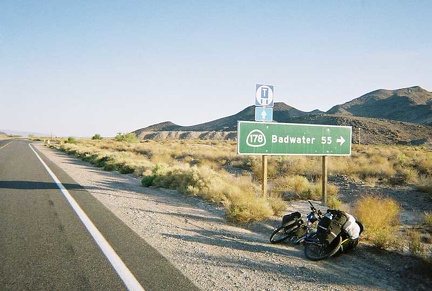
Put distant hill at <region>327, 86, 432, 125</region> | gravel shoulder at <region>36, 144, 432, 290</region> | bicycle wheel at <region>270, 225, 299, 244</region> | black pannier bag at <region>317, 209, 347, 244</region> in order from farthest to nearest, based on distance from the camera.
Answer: distant hill at <region>327, 86, 432, 125</region> → bicycle wheel at <region>270, 225, 299, 244</region> → black pannier bag at <region>317, 209, 347, 244</region> → gravel shoulder at <region>36, 144, 432, 290</region>

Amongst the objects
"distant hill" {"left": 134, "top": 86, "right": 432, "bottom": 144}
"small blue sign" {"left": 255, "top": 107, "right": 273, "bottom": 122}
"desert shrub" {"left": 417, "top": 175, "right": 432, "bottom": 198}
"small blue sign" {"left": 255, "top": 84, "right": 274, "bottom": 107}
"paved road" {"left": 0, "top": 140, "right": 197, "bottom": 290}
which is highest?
"distant hill" {"left": 134, "top": 86, "right": 432, "bottom": 144}

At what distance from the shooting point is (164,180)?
14508 millimetres

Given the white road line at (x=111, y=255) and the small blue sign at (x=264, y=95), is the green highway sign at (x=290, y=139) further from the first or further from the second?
the white road line at (x=111, y=255)

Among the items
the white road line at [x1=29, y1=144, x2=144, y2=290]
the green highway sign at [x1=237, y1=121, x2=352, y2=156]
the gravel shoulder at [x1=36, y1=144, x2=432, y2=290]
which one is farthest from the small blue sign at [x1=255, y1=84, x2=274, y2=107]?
the white road line at [x1=29, y1=144, x2=144, y2=290]

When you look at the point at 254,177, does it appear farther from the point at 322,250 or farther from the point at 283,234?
the point at 322,250

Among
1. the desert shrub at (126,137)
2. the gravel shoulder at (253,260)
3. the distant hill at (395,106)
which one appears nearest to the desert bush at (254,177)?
the gravel shoulder at (253,260)

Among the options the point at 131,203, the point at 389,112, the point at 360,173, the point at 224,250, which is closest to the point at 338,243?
the point at 224,250

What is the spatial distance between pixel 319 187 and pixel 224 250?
27.0 feet

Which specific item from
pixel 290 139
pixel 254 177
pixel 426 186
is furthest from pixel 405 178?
pixel 290 139

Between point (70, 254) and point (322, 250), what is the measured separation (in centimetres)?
416

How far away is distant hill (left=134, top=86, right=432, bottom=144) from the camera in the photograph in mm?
79000

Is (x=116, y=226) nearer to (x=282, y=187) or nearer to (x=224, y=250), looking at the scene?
(x=224, y=250)

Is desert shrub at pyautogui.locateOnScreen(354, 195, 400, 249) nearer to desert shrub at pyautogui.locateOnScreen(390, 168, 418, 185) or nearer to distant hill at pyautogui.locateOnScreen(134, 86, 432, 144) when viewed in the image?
desert shrub at pyautogui.locateOnScreen(390, 168, 418, 185)

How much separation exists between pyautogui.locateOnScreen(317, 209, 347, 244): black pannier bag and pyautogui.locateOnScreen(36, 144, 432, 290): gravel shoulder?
1.30 ft
